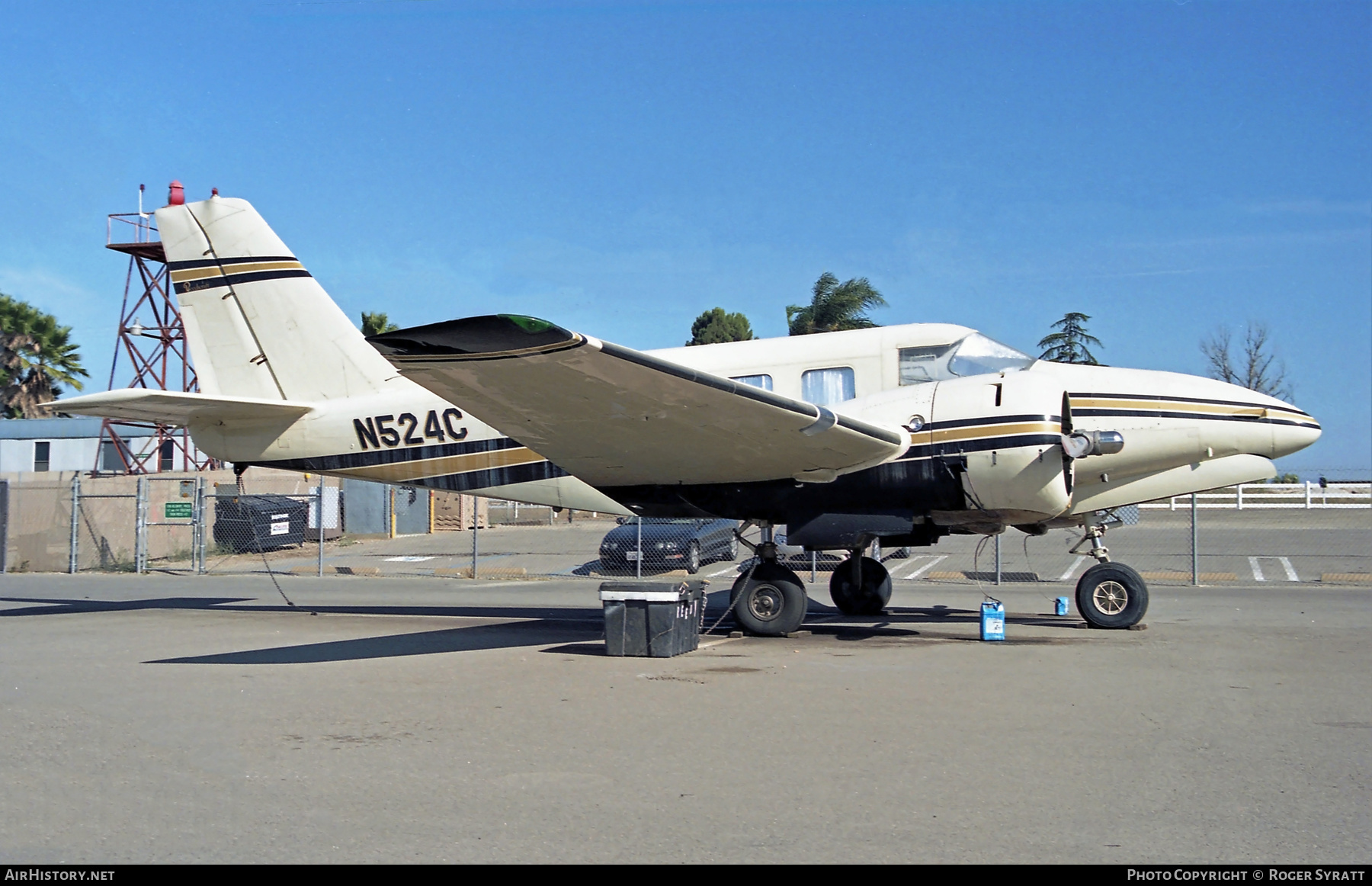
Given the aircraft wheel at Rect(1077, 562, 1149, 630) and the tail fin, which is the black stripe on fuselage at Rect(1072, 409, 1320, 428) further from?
the tail fin

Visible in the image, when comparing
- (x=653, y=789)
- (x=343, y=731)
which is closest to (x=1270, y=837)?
(x=653, y=789)

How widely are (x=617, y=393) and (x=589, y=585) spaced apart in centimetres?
1142

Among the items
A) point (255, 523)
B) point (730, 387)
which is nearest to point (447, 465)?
point (730, 387)

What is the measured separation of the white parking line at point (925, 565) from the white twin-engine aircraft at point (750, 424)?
728 cm

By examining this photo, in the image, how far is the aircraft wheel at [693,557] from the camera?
2211 centimetres

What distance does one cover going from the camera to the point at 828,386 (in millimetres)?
12609

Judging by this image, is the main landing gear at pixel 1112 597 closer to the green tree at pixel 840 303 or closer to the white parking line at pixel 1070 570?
the white parking line at pixel 1070 570

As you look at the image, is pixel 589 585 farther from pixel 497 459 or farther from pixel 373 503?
pixel 373 503

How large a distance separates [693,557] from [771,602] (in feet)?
34.0

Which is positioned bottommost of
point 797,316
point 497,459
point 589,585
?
point 589,585

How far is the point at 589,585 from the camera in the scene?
800 inches

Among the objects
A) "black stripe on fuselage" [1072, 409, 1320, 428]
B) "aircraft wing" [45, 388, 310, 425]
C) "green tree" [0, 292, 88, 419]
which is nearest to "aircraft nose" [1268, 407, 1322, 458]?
"black stripe on fuselage" [1072, 409, 1320, 428]

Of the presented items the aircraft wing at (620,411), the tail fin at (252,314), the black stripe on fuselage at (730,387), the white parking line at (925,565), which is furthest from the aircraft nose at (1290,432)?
the tail fin at (252,314)

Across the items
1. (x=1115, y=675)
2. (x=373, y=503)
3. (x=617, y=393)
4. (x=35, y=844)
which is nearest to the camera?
(x=35, y=844)
